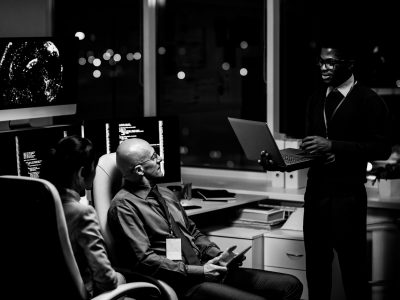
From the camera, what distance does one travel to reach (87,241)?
2.64 meters

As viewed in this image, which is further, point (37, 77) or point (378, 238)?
point (378, 238)

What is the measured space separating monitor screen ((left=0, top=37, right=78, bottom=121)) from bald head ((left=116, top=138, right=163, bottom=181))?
0.92 metres

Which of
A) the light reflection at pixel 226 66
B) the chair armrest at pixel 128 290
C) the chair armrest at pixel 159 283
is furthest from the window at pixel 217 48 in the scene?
the chair armrest at pixel 128 290

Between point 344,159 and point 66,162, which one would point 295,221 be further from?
point 66,162

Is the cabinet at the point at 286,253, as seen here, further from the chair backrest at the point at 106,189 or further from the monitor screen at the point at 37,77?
the monitor screen at the point at 37,77

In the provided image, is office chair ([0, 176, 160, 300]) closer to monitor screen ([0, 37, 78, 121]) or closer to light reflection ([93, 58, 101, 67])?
monitor screen ([0, 37, 78, 121])

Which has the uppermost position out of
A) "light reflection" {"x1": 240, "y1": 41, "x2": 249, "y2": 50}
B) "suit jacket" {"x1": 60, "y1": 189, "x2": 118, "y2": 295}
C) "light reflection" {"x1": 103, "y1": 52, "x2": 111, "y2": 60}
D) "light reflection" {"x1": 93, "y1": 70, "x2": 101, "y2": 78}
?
"light reflection" {"x1": 240, "y1": 41, "x2": 249, "y2": 50}

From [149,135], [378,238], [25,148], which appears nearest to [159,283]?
[25,148]

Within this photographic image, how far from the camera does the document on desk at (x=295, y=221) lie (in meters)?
4.38

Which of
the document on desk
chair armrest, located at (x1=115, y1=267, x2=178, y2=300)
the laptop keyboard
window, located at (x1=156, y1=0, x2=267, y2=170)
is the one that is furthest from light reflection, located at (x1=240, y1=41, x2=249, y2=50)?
chair armrest, located at (x1=115, y1=267, x2=178, y2=300)

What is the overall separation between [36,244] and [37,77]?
5.66 ft

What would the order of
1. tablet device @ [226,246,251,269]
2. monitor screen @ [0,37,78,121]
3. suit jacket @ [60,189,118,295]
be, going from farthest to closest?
monitor screen @ [0,37,78,121] < tablet device @ [226,246,251,269] < suit jacket @ [60,189,118,295]

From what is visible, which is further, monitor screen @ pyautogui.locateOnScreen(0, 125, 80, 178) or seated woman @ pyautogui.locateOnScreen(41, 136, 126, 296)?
monitor screen @ pyautogui.locateOnScreen(0, 125, 80, 178)

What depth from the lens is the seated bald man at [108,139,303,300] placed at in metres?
3.17
